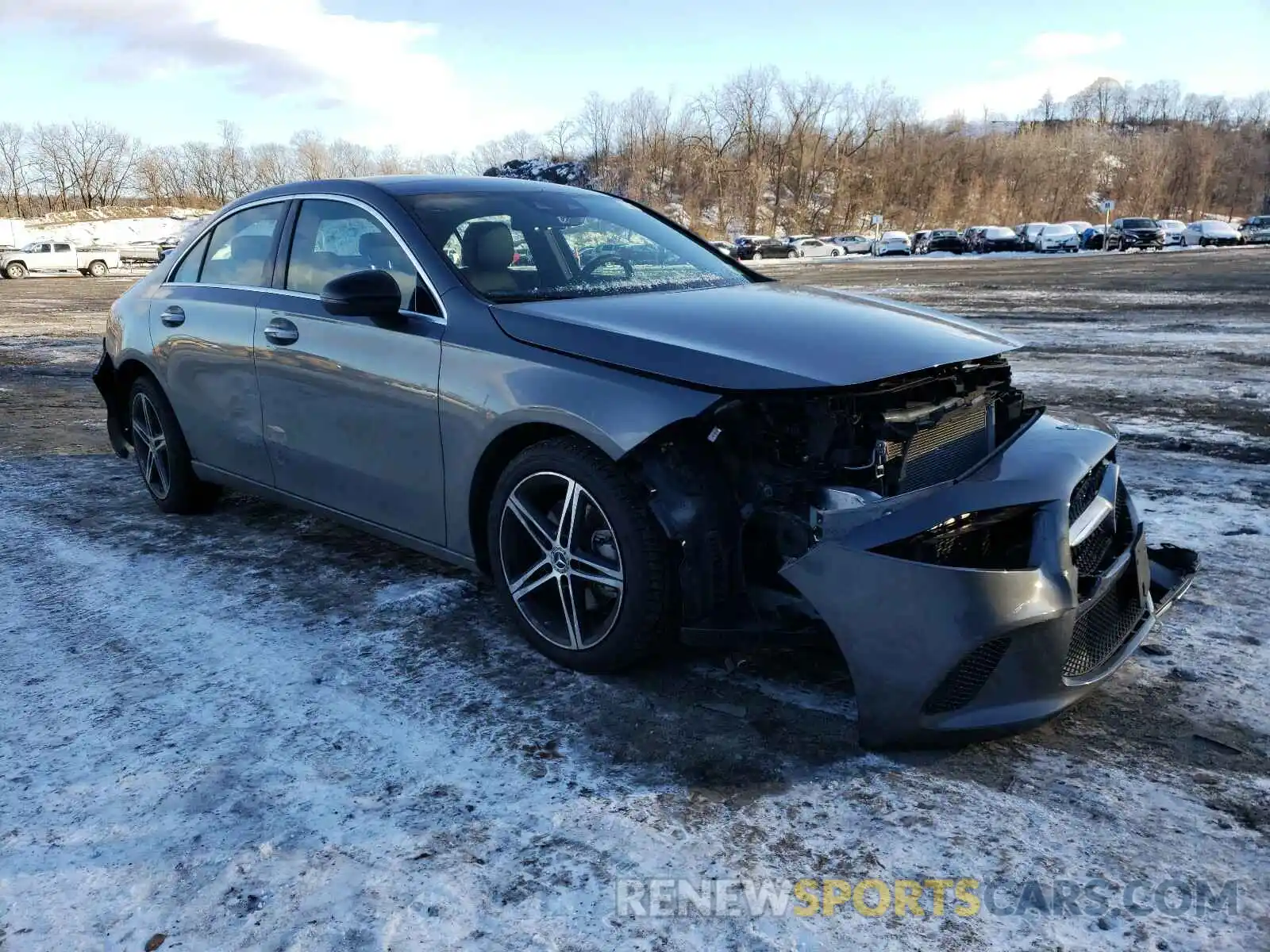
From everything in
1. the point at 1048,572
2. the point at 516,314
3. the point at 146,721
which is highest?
the point at 516,314

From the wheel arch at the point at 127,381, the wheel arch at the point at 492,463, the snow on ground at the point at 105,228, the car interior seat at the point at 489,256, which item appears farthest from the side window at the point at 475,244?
the snow on ground at the point at 105,228

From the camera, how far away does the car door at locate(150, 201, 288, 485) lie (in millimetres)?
4297

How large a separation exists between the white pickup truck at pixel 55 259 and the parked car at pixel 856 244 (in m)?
41.0

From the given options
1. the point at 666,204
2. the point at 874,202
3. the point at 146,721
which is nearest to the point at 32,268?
the point at 146,721

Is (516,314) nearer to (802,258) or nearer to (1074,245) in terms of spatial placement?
(1074,245)

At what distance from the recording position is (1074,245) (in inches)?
1896

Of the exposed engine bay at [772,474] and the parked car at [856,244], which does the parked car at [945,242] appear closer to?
the parked car at [856,244]

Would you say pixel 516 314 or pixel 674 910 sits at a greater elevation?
pixel 516 314

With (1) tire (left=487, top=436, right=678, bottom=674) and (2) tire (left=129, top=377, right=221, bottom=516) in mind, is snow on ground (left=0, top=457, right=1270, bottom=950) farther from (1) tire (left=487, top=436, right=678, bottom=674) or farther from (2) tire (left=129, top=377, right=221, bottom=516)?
(2) tire (left=129, top=377, right=221, bottom=516)

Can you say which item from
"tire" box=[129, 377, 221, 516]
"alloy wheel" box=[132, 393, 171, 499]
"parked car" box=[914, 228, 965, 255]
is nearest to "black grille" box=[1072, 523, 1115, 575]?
"tire" box=[129, 377, 221, 516]

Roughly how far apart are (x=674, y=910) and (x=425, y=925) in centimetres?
53

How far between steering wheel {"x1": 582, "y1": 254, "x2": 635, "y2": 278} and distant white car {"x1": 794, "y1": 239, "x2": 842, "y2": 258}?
57658mm

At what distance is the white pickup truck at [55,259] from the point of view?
38.9 metres

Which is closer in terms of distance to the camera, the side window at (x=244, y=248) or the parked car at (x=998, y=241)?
the side window at (x=244, y=248)
